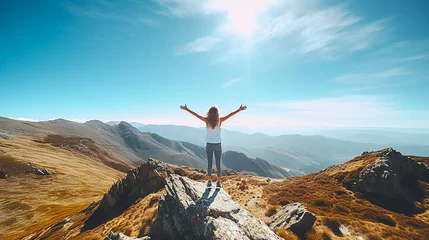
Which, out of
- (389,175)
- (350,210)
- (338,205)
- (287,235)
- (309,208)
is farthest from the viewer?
(389,175)

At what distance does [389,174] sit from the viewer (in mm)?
25125

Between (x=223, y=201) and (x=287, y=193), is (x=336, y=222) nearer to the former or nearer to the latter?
(x=287, y=193)

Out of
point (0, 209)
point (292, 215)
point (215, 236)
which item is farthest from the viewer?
point (0, 209)

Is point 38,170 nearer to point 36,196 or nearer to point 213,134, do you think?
point 36,196

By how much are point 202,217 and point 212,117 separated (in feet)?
20.0

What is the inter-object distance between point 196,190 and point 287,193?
1527cm

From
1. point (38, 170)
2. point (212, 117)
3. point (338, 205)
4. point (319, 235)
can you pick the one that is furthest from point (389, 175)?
point (38, 170)

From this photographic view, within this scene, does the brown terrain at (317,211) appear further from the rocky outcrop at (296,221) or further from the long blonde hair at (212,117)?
the long blonde hair at (212,117)

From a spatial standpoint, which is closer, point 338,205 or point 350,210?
point 350,210

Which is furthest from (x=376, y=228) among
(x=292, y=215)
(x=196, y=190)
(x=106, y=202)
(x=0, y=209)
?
(x=0, y=209)

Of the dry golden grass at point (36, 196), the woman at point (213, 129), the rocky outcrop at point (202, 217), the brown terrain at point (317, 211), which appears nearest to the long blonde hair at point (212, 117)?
the woman at point (213, 129)

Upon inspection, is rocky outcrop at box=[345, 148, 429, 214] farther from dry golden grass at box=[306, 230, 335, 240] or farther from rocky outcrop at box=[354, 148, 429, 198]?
dry golden grass at box=[306, 230, 335, 240]

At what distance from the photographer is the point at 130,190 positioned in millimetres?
31984

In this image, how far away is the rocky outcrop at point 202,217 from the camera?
895 centimetres
